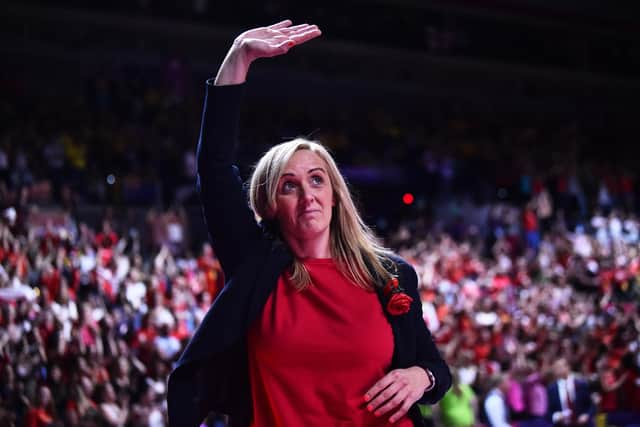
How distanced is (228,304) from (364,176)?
12.9 metres

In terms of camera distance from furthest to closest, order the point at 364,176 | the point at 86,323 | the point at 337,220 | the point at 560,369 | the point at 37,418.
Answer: the point at 364,176 → the point at 560,369 → the point at 86,323 → the point at 37,418 → the point at 337,220

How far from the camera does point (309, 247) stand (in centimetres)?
181

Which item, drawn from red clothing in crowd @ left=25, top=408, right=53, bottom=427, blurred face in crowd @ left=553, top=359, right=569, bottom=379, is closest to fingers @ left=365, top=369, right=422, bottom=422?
red clothing in crowd @ left=25, top=408, right=53, bottom=427

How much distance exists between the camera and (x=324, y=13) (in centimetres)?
1673

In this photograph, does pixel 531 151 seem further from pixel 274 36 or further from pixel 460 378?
pixel 274 36

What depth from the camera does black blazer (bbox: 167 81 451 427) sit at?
170cm

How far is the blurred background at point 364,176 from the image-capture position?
709 centimetres

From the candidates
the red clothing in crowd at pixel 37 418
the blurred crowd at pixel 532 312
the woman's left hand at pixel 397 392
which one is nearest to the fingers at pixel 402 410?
the woman's left hand at pixel 397 392

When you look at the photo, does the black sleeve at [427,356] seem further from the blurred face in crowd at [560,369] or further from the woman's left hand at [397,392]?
the blurred face in crowd at [560,369]

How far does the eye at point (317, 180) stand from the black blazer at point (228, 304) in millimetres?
145

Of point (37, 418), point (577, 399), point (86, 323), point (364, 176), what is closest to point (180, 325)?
point (86, 323)

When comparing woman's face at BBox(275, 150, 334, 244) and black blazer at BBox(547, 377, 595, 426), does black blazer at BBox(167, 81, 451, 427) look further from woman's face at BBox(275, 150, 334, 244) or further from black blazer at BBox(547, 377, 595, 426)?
black blazer at BBox(547, 377, 595, 426)

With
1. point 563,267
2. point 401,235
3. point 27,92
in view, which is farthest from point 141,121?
point 563,267

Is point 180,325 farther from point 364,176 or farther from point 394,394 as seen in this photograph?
point 364,176
